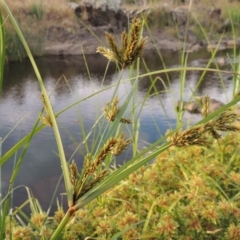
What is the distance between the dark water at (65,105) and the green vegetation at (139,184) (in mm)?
166

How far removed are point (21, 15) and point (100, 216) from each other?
18.5 ft

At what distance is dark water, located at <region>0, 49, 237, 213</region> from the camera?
65.3 inches

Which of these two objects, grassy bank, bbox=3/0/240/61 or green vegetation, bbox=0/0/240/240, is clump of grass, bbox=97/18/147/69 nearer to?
green vegetation, bbox=0/0/240/240

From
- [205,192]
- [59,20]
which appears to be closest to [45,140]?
[205,192]

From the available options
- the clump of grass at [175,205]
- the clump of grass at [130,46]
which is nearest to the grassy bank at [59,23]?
the clump of grass at [175,205]

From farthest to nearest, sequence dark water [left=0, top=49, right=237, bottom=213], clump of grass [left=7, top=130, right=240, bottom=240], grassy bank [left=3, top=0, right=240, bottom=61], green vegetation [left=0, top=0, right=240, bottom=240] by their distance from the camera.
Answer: grassy bank [left=3, top=0, right=240, bottom=61]
dark water [left=0, top=49, right=237, bottom=213]
clump of grass [left=7, top=130, right=240, bottom=240]
green vegetation [left=0, top=0, right=240, bottom=240]

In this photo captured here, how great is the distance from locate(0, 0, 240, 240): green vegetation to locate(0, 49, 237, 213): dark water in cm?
17

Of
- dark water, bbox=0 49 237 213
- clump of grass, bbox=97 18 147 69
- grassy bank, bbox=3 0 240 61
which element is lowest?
dark water, bbox=0 49 237 213

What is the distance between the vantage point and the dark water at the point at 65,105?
5.44 feet

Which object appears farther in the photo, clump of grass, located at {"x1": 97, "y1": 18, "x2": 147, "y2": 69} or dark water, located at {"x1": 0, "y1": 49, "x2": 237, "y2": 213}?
dark water, located at {"x1": 0, "y1": 49, "x2": 237, "y2": 213}

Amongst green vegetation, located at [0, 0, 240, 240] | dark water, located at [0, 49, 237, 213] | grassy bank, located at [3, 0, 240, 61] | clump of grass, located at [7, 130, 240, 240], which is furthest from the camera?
grassy bank, located at [3, 0, 240, 61]


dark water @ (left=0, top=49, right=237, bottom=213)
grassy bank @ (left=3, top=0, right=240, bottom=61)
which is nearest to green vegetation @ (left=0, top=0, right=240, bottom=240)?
dark water @ (left=0, top=49, right=237, bottom=213)

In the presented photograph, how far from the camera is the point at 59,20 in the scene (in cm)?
630

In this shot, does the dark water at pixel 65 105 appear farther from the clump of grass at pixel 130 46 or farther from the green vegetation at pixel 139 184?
the clump of grass at pixel 130 46
